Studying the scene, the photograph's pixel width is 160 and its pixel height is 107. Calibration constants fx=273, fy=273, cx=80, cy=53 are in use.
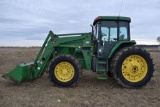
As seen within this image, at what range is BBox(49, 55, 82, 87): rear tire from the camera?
9867 mm

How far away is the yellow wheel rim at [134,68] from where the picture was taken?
9938mm

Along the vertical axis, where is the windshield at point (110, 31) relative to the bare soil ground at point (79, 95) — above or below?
above

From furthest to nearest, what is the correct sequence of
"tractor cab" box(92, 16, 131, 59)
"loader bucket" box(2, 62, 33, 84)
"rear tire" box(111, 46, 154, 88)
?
1. "tractor cab" box(92, 16, 131, 59)
2. "loader bucket" box(2, 62, 33, 84)
3. "rear tire" box(111, 46, 154, 88)

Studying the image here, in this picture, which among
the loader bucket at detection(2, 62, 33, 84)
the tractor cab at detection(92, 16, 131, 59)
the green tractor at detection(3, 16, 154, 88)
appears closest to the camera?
the green tractor at detection(3, 16, 154, 88)

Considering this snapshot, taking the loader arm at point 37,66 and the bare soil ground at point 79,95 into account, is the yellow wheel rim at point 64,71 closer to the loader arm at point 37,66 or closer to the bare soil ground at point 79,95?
the bare soil ground at point 79,95

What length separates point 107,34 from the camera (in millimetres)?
10266

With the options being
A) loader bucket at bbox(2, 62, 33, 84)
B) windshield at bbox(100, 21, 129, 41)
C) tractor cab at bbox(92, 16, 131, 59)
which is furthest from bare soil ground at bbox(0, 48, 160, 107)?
windshield at bbox(100, 21, 129, 41)

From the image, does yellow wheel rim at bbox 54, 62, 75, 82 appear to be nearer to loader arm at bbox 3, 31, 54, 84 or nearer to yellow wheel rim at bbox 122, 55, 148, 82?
loader arm at bbox 3, 31, 54, 84

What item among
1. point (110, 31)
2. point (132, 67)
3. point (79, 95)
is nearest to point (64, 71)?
point (79, 95)

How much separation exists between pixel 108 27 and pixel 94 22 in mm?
803

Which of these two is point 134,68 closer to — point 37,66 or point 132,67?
point 132,67

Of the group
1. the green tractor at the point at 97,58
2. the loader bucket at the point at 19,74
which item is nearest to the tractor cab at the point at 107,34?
the green tractor at the point at 97,58

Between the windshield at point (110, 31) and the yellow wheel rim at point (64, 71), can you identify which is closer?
the yellow wheel rim at point (64, 71)

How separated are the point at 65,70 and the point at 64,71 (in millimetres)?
52
